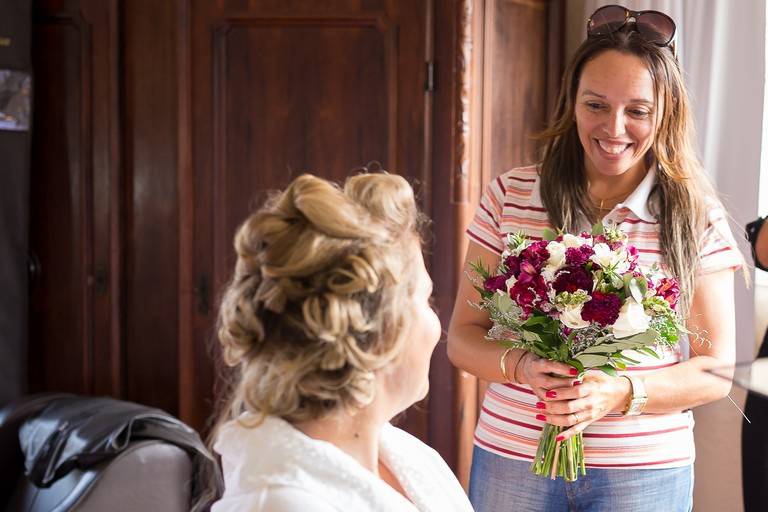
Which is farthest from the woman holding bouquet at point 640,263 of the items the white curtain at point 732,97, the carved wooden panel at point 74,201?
the carved wooden panel at point 74,201

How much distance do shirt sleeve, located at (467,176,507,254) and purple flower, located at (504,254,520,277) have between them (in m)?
0.25

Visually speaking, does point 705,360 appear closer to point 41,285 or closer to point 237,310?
point 237,310

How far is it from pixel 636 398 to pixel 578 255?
333 mm

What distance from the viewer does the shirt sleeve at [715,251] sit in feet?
6.19

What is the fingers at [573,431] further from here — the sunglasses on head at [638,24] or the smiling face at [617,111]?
the sunglasses on head at [638,24]

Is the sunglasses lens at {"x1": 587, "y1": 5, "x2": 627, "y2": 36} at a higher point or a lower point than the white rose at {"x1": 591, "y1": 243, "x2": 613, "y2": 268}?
higher

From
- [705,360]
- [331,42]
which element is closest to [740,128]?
[705,360]

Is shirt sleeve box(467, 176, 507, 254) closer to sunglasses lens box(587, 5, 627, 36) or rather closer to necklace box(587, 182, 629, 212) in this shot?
necklace box(587, 182, 629, 212)

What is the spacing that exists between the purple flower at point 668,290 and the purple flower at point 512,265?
10.3 inches

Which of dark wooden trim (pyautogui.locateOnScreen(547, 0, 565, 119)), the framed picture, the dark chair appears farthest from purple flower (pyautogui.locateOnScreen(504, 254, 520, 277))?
the framed picture

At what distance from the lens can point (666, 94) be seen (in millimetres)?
1929

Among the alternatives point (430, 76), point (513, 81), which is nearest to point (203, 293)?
point (430, 76)

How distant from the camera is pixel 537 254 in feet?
5.67

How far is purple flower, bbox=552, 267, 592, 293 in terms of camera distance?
5.49 feet
